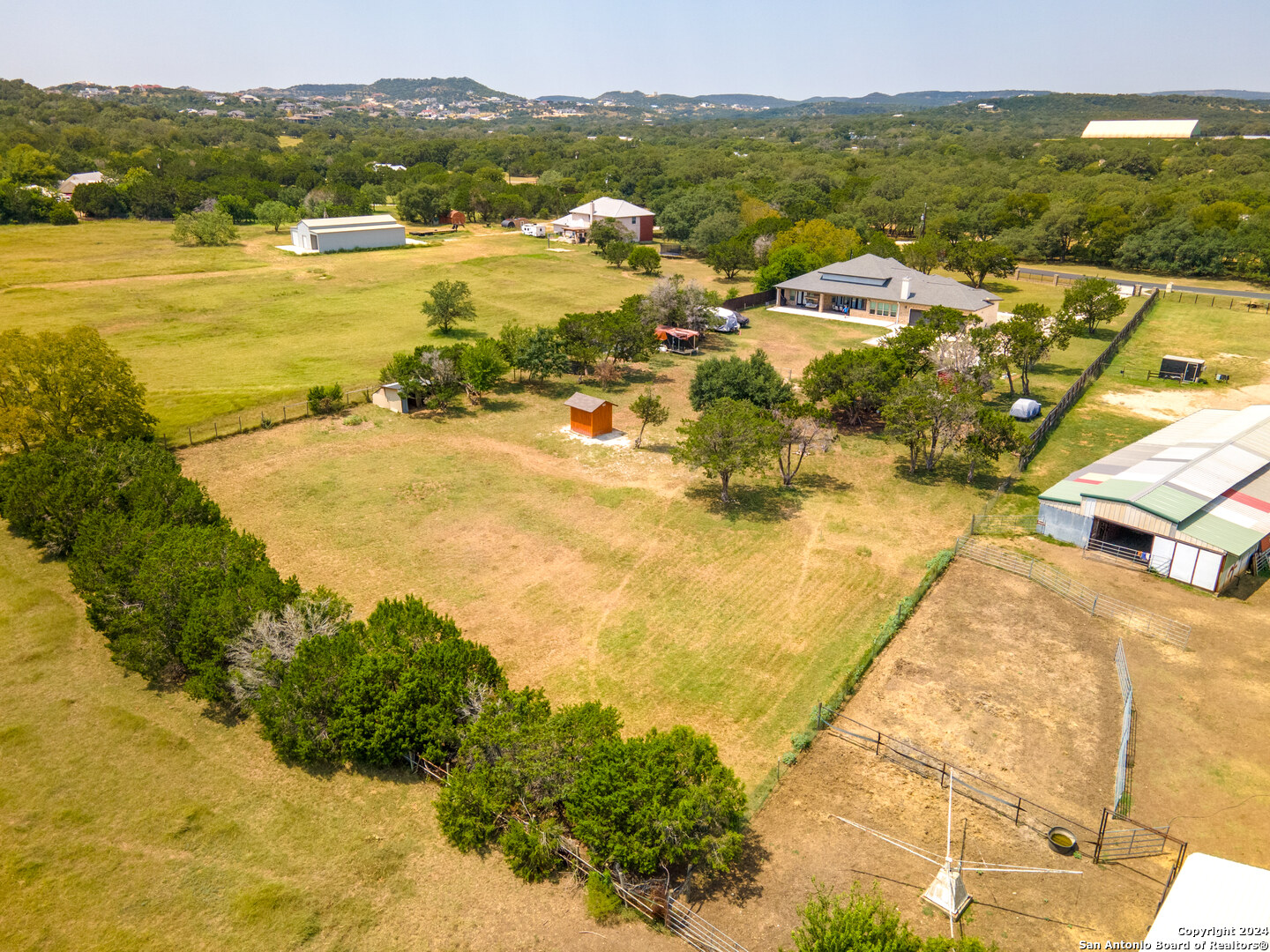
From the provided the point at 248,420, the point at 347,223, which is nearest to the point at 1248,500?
the point at 248,420

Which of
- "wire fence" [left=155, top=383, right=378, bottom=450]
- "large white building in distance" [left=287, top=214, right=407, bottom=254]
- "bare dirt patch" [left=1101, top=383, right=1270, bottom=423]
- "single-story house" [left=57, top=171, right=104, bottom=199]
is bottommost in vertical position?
"bare dirt patch" [left=1101, top=383, right=1270, bottom=423]

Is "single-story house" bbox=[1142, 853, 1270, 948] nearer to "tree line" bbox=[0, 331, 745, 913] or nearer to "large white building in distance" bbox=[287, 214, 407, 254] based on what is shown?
"tree line" bbox=[0, 331, 745, 913]


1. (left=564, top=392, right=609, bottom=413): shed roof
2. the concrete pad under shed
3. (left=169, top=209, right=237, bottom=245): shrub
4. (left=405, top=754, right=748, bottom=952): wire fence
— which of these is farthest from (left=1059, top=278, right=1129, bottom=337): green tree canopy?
(left=169, top=209, right=237, bottom=245): shrub

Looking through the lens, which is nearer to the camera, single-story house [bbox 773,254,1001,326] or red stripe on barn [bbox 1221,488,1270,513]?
red stripe on barn [bbox 1221,488,1270,513]

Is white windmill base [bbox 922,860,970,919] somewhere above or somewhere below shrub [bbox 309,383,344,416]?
below

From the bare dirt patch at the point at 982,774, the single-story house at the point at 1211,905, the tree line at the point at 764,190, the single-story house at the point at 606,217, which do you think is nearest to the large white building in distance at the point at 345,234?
the tree line at the point at 764,190

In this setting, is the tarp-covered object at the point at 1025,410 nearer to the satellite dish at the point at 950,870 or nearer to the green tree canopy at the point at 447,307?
the satellite dish at the point at 950,870

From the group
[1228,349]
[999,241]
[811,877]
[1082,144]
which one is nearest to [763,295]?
[1228,349]

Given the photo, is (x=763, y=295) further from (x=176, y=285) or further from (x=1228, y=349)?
(x=176, y=285)

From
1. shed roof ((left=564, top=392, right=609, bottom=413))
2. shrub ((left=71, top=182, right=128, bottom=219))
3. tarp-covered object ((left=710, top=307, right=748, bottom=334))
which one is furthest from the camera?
shrub ((left=71, top=182, right=128, bottom=219))
